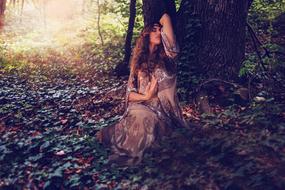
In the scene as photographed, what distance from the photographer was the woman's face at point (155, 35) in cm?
589

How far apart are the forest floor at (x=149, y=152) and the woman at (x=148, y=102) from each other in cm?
23

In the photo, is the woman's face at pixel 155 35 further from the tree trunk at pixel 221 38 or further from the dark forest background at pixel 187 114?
the tree trunk at pixel 221 38

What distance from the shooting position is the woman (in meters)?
5.70

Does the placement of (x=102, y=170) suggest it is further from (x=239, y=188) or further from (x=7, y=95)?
(x=7, y=95)

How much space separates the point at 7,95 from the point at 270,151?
27.2 feet

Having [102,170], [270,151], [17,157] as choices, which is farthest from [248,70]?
[17,157]

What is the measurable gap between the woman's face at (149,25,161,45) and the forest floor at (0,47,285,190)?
1.47 m

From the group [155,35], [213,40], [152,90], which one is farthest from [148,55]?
[213,40]

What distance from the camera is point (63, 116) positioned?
8438 millimetres

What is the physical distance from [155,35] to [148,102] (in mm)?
1060

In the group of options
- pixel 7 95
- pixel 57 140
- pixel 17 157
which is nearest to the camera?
pixel 17 157

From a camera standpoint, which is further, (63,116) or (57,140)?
(63,116)

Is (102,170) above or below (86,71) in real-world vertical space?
below

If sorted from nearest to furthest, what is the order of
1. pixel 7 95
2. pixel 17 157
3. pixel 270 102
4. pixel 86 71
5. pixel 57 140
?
pixel 270 102 → pixel 17 157 → pixel 57 140 → pixel 7 95 → pixel 86 71
